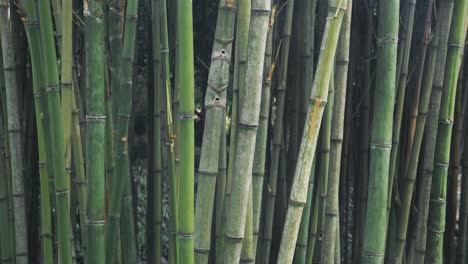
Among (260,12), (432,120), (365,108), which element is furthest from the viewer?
(365,108)

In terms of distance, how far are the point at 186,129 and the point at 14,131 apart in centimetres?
66

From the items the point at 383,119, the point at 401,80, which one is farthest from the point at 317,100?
A: the point at 401,80

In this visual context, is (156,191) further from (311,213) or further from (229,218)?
(229,218)

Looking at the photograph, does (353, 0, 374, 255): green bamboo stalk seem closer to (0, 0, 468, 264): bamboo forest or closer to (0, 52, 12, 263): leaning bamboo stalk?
(0, 0, 468, 264): bamboo forest

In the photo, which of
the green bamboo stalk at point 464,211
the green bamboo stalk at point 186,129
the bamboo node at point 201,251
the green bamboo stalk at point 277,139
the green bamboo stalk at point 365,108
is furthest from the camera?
the green bamboo stalk at point 464,211

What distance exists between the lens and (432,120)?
1462mm

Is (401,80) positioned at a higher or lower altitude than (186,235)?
higher

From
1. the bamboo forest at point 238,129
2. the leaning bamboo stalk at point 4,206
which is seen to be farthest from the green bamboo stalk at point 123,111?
the leaning bamboo stalk at point 4,206

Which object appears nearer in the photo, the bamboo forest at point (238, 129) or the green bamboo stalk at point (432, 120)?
the bamboo forest at point (238, 129)

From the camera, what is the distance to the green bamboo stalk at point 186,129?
0.85 metres

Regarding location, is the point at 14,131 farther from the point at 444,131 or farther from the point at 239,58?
the point at 444,131

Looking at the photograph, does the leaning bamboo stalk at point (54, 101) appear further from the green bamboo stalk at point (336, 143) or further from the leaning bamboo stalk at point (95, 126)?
the green bamboo stalk at point (336, 143)

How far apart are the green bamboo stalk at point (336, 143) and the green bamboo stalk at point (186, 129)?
1.35ft

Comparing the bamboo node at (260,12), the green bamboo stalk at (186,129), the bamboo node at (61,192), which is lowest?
the bamboo node at (61,192)
